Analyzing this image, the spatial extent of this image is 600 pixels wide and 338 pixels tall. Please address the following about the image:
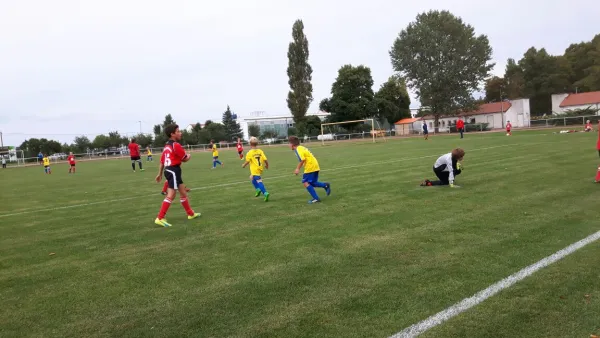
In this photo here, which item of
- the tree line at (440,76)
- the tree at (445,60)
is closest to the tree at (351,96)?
the tree line at (440,76)

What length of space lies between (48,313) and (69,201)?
10.2m

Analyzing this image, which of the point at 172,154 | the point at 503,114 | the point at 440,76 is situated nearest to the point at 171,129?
the point at 172,154

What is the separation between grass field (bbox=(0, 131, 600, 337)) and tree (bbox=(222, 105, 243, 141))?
244 feet

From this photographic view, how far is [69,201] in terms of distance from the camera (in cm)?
1327

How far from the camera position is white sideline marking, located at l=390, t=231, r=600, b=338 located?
11.5 ft

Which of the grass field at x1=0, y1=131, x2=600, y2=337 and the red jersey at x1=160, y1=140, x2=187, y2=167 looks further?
the red jersey at x1=160, y1=140, x2=187, y2=167

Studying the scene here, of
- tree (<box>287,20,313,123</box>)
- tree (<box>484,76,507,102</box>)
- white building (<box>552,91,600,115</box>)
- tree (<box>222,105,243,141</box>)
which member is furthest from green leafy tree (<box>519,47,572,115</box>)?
tree (<box>222,105,243,141</box>)

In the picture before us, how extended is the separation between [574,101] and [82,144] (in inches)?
3413

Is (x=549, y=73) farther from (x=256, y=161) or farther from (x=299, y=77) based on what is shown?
(x=256, y=161)

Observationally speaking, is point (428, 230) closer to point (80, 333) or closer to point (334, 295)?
point (334, 295)

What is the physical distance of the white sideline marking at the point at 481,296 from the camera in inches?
138

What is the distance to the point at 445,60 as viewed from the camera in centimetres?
6044

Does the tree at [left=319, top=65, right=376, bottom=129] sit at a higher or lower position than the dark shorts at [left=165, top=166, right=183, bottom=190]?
higher

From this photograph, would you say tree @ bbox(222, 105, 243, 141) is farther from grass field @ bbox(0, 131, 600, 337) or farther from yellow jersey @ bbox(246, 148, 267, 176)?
grass field @ bbox(0, 131, 600, 337)
